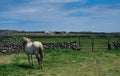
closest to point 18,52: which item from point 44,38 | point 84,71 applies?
point 84,71

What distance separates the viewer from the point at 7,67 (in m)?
16.8

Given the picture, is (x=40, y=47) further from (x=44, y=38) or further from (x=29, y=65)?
(x=44, y=38)

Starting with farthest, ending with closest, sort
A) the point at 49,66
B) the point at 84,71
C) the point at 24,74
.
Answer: the point at 49,66, the point at 84,71, the point at 24,74

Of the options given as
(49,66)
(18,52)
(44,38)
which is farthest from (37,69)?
(44,38)

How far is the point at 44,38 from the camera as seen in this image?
1692 inches

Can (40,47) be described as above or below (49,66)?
above

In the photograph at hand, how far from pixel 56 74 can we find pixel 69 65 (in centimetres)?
337

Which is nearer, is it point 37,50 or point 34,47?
point 37,50

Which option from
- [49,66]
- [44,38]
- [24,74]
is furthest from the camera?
[44,38]

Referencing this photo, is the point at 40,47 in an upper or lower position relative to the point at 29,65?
upper

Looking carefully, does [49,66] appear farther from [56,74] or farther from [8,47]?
[8,47]

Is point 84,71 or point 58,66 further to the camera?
point 58,66

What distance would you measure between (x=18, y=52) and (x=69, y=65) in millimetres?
9686

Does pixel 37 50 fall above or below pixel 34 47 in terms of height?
below
